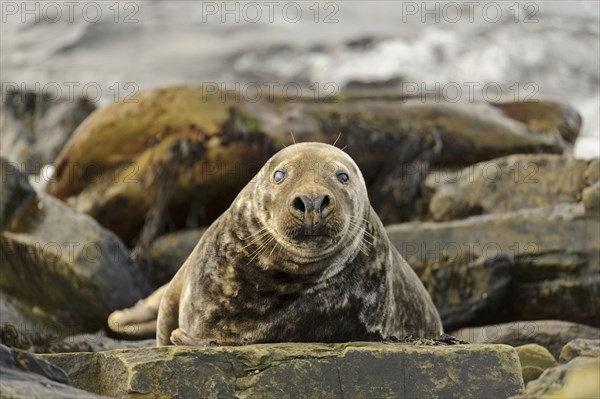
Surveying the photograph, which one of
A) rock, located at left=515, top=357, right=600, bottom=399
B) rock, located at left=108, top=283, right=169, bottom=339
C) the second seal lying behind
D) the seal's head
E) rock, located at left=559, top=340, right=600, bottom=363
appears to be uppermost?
rock, located at left=515, top=357, right=600, bottom=399

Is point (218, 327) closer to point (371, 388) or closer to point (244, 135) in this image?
point (371, 388)

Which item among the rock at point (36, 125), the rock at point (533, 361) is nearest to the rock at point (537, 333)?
the rock at point (533, 361)

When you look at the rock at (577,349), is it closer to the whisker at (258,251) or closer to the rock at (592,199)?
the whisker at (258,251)

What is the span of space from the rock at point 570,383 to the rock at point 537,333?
4.46 meters

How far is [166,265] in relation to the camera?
1103 cm

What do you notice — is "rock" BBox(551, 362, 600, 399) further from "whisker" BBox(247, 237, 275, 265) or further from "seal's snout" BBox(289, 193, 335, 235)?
"whisker" BBox(247, 237, 275, 265)

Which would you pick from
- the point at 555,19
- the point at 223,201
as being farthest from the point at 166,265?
the point at 555,19

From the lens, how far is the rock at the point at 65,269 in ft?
31.5

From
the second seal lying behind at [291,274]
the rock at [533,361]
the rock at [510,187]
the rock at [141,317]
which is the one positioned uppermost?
the second seal lying behind at [291,274]

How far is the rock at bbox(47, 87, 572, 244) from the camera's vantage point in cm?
1140

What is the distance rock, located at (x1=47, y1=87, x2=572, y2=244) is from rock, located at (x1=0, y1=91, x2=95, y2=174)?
5.63 m

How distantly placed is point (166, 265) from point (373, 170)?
2653mm

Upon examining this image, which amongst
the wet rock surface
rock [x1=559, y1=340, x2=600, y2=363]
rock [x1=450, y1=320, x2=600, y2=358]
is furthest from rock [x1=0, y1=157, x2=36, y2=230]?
rock [x1=559, y1=340, x2=600, y2=363]

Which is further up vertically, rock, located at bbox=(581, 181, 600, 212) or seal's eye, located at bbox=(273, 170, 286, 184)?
seal's eye, located at bbox=(273, 170, 286, 184)
